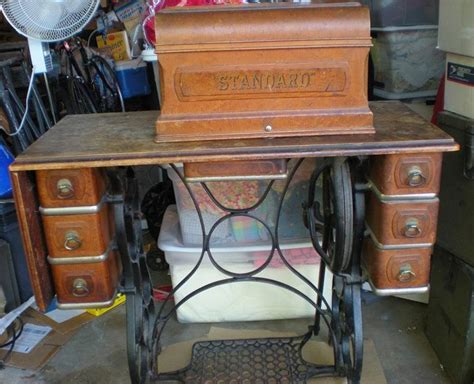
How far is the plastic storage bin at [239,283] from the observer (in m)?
2.10

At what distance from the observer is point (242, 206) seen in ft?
6.62

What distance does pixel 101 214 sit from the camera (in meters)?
1.41

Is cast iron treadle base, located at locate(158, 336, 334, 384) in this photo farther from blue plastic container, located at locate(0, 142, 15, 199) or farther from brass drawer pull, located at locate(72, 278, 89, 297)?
blue plastic container, located at locate(0, 142, 15, 199)

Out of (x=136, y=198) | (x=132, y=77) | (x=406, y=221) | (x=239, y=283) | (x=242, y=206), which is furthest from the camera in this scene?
(x=132, y=77)

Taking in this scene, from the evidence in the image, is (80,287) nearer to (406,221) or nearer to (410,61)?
(406,221)

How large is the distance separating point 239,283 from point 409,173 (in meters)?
1.03

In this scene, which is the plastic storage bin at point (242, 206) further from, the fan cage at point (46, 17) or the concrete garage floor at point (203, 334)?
the fan cage at point (46, 17)

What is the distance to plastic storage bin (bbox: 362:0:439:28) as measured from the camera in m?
2.24

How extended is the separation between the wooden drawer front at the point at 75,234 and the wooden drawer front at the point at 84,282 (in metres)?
0.04

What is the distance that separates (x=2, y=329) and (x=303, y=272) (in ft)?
3.97

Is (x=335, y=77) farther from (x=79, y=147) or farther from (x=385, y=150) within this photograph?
(x=79, y=147)

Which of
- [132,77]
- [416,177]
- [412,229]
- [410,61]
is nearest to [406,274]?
[412,229]

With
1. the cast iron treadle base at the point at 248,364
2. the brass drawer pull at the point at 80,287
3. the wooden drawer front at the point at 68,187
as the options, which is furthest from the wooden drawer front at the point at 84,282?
the cast iron treadle base at the point at 248,364

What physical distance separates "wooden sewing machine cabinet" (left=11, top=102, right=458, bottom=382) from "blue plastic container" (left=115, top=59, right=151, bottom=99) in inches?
53.3
